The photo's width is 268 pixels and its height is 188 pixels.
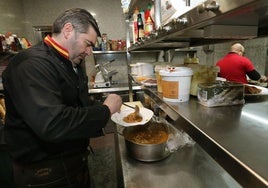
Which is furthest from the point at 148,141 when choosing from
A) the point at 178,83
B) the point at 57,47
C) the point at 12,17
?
the point at 12,17

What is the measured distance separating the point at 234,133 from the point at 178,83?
1.13ft

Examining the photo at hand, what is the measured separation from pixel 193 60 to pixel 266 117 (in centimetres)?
54

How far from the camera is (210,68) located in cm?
89

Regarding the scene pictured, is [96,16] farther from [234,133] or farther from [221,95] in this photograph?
[234,133]

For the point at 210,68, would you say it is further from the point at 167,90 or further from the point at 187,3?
the point at 187,3

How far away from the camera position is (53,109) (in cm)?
91

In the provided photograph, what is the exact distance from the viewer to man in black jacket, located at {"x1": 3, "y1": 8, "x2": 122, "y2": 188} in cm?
92

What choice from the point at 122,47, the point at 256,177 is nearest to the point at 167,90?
the point at 256,177

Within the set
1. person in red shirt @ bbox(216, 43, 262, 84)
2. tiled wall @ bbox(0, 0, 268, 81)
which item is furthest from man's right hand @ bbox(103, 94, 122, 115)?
tiled wall @ bbox(0, 0, 268, 81)

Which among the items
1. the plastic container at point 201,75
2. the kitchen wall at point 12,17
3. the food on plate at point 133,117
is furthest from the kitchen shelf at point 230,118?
the kitchen wall at point 12,17

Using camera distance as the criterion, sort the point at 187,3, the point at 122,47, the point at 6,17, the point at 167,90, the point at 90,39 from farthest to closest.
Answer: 1. the point at 122,47
2. the point at 6,17
3. the point at 90,39
4. the point at 167,90
5. the point at 187,3

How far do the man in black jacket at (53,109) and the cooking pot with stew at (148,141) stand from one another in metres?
0.24

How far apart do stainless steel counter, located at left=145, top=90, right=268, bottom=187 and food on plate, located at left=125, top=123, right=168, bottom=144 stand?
18.8 inches

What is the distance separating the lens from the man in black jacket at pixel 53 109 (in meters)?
0.92
